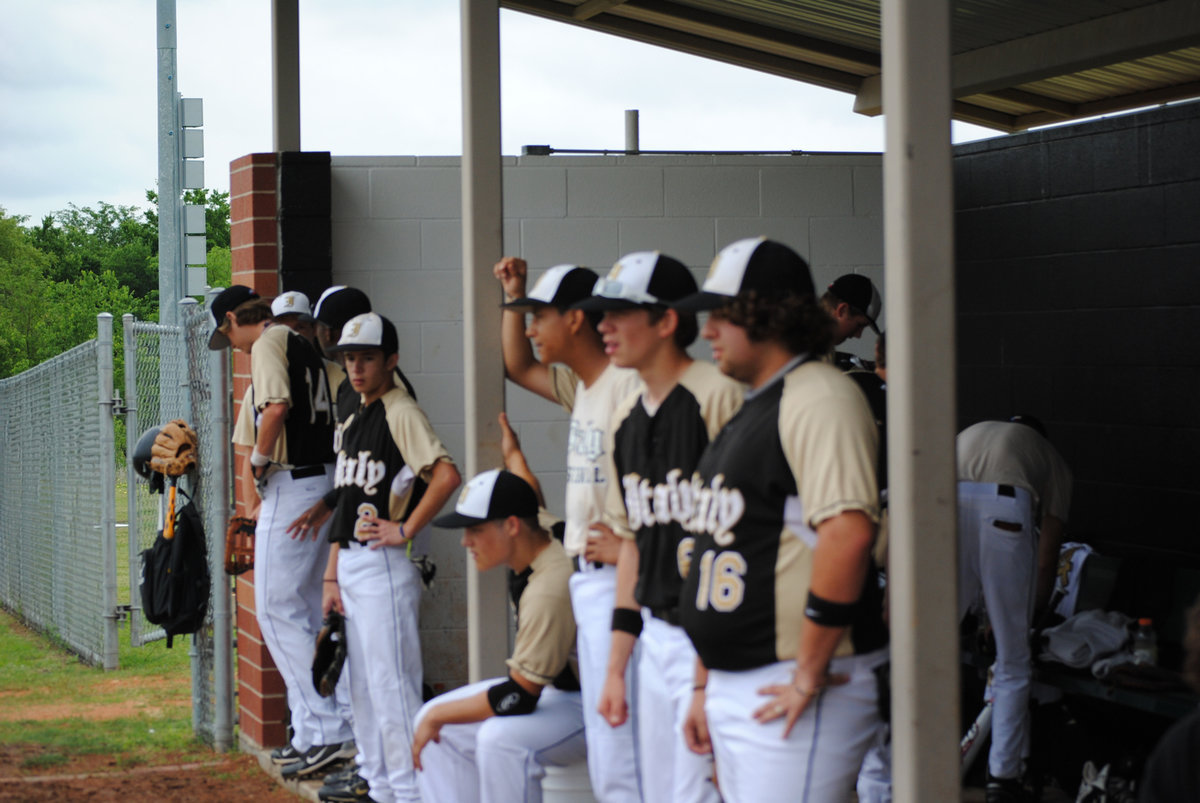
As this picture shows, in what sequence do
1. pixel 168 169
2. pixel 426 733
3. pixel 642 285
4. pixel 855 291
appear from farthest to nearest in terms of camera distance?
pixel 168 169 → pixel 855 291 → pixel 426 733 → pixel 642 285

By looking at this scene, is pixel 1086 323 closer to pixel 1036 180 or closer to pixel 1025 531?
pixel 1036 180

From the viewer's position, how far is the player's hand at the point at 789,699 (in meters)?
2.90

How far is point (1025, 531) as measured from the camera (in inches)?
205

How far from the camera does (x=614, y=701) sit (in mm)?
3549

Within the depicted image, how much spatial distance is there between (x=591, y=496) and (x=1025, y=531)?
81.3 inches

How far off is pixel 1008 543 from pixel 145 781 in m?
3.89

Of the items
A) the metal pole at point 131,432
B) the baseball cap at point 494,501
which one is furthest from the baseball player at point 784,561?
the metal pole at point 131,432

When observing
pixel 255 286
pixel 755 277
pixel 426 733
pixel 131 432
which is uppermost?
pixel 255 286

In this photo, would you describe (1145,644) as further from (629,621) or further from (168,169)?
(168,169)

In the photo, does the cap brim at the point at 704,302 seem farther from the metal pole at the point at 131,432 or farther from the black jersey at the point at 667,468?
the metal pole at the point at 131,432

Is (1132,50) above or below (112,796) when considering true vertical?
above

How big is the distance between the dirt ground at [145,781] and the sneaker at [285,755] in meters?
0.10

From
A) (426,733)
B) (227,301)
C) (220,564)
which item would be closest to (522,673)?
(426,733)

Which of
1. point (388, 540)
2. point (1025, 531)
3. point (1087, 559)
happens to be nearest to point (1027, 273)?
point (1087, 559)
